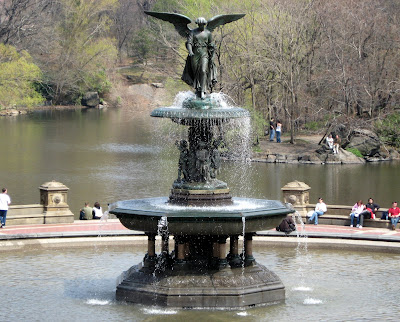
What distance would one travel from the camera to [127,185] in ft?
138

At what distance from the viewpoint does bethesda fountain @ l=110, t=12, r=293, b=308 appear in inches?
749

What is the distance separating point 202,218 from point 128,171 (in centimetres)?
2831

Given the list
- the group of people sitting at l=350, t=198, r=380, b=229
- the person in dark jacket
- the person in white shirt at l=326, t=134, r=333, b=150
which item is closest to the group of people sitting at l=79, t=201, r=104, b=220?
the person in dark jacket

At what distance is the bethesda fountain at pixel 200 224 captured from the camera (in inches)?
749

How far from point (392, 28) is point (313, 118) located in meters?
6.64

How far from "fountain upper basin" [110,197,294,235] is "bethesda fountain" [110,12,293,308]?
2 centimetres

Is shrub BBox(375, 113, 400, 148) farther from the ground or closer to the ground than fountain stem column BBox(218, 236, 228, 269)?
farther from the ground

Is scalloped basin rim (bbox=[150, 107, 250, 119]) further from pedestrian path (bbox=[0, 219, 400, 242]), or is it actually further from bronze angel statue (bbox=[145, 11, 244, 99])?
pedestrian path (bbox=[0, 219, 400, 242])

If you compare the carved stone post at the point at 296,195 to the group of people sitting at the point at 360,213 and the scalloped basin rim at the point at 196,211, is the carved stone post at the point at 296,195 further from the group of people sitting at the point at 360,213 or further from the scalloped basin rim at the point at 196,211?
the scalloped basin rim at the point at 196,211

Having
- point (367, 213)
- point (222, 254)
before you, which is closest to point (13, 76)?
point (367, 213)

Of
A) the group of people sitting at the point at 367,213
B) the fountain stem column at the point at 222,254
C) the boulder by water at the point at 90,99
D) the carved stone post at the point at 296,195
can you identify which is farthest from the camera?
the boulder by water at the point at 90,99

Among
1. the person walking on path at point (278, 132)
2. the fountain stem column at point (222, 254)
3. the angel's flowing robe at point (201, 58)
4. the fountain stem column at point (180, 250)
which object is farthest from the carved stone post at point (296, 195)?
the person walking on path at point (278, 132)

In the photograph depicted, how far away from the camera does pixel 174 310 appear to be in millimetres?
18766

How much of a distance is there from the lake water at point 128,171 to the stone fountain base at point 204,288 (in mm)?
14850
